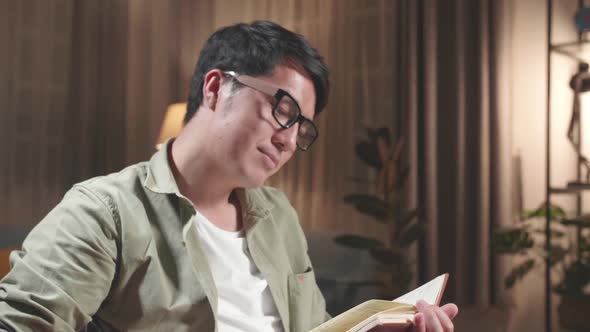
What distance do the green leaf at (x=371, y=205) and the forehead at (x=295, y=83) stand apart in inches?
69.3

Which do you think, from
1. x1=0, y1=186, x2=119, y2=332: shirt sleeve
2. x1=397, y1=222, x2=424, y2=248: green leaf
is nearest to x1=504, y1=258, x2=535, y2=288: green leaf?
x1=397, y1=222, x2=424, y2=248: green leaf

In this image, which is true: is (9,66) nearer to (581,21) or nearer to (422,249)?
(422,249)

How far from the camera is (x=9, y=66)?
145 inches

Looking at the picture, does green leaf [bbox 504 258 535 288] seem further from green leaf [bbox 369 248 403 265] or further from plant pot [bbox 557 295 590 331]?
green leaf [bbox 369 248 403 265]

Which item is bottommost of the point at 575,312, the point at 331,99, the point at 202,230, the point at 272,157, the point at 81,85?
the point at 575,312

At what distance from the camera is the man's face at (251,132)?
106 cm

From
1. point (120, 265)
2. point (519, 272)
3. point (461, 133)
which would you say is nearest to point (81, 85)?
point (461, 133)

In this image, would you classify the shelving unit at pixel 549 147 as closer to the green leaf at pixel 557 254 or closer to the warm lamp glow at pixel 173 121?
the green leaf at pixel 557 254

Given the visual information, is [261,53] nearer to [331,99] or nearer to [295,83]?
[295,83]

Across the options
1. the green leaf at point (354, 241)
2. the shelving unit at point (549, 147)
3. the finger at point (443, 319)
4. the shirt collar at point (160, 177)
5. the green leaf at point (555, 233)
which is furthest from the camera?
the green leaf at point (354, 241)

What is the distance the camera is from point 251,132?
1.05 meters

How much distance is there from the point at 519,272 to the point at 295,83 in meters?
1.93

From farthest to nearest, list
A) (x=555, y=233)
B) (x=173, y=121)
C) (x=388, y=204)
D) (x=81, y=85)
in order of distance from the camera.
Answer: (x=81, y=85)
(x=173, y=121)
(x=388, y=204)
(x=555, y=233)

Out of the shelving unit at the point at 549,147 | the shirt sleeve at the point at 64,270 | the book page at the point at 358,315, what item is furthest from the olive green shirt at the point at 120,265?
the shelving unit at the point at 549,147
